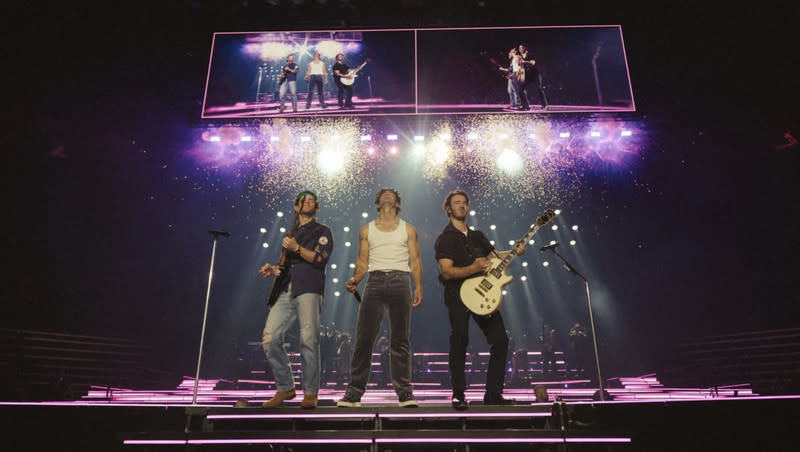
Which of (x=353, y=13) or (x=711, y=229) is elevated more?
(x=353, y=13)

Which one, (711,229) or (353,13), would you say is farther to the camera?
(711,229)

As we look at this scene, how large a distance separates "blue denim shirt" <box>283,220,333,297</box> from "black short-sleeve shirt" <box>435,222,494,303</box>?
3.79ft

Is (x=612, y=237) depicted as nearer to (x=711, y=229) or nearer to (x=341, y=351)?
(x=711, y=229)

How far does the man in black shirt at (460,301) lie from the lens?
13.8ft

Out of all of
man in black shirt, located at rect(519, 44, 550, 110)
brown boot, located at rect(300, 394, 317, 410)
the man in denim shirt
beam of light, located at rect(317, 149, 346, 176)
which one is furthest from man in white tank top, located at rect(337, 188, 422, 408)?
beam of light, located at rect(317, 149, 346, 176)

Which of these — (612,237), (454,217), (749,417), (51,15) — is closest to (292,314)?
(454,217)

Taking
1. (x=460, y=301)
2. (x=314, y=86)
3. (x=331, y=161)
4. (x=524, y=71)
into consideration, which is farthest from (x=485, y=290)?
(x=331, y=161)

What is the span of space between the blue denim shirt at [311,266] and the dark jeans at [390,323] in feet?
1.64

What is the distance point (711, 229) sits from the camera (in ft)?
36.4

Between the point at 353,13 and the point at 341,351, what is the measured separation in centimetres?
825

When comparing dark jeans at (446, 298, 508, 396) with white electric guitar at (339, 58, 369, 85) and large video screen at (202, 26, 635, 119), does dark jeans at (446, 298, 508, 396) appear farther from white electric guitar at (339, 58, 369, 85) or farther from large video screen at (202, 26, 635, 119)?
white electric guitar at (339, 58, 369, 85)

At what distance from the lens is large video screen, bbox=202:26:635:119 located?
26.3 ft

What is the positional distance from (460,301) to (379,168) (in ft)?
28.8

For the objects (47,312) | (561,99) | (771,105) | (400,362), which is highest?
(771,105)
